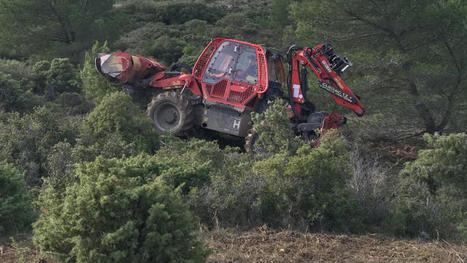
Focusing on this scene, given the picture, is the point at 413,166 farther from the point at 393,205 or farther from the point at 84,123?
the point at 84,123

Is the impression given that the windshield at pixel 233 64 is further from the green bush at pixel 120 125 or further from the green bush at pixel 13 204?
the green bush at pixel 13 204

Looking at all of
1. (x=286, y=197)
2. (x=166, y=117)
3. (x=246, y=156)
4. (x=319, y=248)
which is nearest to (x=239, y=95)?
(x=166, y=117)

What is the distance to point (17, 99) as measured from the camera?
1536 cm

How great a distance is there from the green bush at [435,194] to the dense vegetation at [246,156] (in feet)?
0.07

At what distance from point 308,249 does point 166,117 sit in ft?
25.2

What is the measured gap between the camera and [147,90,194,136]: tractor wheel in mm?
14250

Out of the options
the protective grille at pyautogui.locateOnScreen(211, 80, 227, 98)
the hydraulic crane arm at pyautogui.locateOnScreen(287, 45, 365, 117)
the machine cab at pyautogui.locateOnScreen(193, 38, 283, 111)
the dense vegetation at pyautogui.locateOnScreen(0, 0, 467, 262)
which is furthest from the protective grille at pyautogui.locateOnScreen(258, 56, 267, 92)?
the dense vegetation at pyautogui.locateOnScreen(0, 0, 467, 262)

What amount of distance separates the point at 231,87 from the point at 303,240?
6.56 metres

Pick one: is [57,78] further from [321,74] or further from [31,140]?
[321,74]

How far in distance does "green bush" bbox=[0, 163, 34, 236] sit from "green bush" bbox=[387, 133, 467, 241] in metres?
4.77

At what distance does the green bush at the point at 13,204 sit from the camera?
807cm

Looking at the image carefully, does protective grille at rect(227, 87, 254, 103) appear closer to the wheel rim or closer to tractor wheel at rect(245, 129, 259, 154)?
tractor wheel at rect(245, 129, 259, 154)

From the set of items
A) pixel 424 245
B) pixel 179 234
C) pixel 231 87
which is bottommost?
pixel 424 245

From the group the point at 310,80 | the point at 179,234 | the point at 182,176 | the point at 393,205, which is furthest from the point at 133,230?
the point at 310,80
